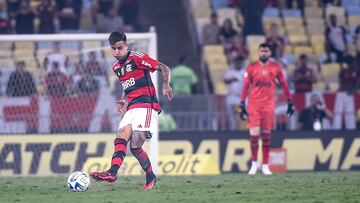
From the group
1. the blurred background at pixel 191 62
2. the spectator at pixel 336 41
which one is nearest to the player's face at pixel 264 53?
the blurred background at pixel 191 62

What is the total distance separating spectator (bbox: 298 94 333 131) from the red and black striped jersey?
35.1 feet

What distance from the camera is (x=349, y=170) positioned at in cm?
2502

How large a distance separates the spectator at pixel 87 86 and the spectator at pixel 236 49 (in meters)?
6.29

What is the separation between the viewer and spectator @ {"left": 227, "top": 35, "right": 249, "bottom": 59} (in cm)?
3004

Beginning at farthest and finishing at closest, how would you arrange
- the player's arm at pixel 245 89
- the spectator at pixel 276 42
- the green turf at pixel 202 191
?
the spectator at pixel 276 42 → the player's arm at pixel 245 89 → the green turf at pixel 202 191

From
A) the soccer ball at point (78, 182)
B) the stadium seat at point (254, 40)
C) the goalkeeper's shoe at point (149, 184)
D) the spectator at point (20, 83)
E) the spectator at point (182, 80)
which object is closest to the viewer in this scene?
the soccer ball at point (78, 182)

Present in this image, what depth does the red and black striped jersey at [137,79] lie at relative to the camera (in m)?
16.2

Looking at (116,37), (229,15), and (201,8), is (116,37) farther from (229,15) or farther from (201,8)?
(229,15)

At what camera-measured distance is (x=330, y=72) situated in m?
30.6

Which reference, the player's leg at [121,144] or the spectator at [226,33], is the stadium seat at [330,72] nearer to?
the spectator at [226,33]

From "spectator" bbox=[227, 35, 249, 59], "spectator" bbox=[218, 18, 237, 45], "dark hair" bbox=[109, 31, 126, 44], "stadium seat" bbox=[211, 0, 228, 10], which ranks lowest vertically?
"dark hair" bbox=[109, 31, 126, 44]

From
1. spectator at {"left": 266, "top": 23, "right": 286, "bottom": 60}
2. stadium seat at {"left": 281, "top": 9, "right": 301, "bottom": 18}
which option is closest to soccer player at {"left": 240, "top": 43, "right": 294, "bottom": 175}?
spectator at {"left": 266, "top": 23, "right": 286, "bottom": 60}

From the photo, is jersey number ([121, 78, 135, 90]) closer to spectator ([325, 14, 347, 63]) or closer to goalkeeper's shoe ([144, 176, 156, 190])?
goalkeeper's shoe ([144, 176, 156, 190])

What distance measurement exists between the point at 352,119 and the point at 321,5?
7799mm
